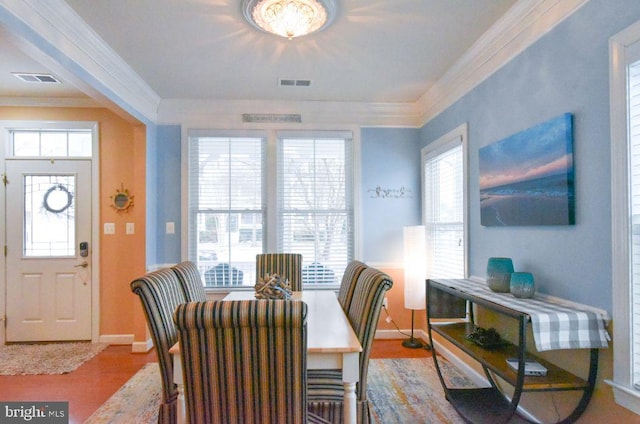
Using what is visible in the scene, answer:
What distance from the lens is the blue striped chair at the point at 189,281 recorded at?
223 centimetres

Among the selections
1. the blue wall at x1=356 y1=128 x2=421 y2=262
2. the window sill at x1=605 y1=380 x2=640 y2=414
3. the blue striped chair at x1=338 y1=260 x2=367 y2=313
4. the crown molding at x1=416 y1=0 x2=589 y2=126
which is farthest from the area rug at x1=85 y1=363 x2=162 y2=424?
the crown molding at x1=416 y1=0 x2=589 y2=126

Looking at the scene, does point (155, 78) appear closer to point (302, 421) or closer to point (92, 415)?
point (92, 415)

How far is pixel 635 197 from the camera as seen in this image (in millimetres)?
1474

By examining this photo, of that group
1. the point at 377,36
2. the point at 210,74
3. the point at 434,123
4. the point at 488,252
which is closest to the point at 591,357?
the point at 488,252

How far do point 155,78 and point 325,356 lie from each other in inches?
117

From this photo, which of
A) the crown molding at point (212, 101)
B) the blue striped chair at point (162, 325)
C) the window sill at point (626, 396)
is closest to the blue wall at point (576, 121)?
the crown molding at point (212, 101)

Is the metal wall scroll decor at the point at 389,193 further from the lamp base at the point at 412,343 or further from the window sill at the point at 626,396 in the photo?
the window sill at the point at 626,396

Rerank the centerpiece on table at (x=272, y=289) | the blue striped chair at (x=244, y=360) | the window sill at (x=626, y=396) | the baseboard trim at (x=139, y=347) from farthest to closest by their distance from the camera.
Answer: the baseboard trim at (x=139, y=347) → the centerpiece on table at (x=272, y=289) → the window sill at (x=626, y=396) → the blue striped chair at (x=244, y=360)

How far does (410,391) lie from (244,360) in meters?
1.97

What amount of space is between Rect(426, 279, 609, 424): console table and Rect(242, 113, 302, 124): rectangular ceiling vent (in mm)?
2489

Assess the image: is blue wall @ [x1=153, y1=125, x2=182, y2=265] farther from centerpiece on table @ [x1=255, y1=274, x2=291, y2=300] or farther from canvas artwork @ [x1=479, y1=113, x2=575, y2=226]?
canvas artwork @ [x1=479, y1=113, x2=575, y2=226]

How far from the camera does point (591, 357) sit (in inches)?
64.9

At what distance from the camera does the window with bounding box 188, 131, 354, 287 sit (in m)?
3.83

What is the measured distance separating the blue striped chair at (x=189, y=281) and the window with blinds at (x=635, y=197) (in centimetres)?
235
